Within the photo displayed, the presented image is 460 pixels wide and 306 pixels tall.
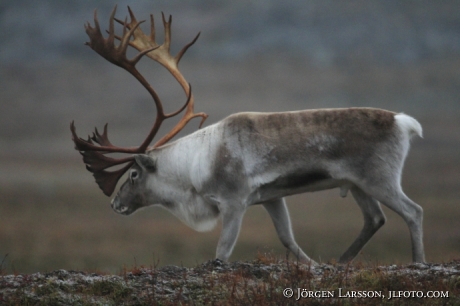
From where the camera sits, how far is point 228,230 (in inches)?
474

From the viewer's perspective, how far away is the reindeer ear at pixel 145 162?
43.1ft

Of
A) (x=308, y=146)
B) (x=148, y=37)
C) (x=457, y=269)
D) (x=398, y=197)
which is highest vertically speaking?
(x=148, y=37)

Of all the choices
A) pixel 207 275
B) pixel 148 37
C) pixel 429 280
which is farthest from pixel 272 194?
pixel 148 37

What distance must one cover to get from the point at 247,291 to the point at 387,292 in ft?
5.42

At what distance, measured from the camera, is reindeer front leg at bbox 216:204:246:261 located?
1203 cm

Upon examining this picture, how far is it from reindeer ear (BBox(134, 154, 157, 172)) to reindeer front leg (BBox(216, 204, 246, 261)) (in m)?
1.76

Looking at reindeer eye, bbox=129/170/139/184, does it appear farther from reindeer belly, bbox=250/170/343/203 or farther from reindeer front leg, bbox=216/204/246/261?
reindeer belly, bbox=250/170/343/203

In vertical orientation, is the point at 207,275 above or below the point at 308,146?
below

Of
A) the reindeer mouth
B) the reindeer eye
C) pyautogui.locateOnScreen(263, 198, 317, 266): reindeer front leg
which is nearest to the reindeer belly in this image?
pyautogui.locateOnScreen(263, 198, 317, 266): reindeer front leg

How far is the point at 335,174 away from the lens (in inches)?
468

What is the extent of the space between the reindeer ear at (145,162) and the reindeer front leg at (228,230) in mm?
1765

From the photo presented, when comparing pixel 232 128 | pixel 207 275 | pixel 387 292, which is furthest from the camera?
pixel 232 128

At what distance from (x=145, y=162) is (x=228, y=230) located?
2.03m

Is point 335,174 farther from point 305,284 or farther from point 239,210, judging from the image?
point 305,284
